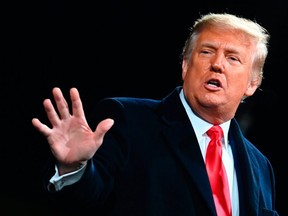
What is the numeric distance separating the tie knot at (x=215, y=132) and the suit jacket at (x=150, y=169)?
3.8 inches

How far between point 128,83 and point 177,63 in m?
0.26

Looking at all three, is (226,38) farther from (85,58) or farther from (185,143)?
(85,58)

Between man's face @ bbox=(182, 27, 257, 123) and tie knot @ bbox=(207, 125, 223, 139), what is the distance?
34 mm

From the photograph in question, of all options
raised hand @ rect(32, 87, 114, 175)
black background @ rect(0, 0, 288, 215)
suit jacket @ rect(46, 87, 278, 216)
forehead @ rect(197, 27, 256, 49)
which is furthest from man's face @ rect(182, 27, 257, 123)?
black background @ rect(0, 0, 288, 215)

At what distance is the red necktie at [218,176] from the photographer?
1477mm

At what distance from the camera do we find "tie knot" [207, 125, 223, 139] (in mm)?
1595

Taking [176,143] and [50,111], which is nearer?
[50,111]

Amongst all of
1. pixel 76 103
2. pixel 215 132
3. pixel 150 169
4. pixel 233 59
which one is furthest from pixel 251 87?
pixel 76 103

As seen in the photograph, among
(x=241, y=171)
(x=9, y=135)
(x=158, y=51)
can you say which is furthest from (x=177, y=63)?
(x=241, y=171)

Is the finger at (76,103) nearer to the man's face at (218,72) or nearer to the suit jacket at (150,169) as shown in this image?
the suit jacket at (150,169)

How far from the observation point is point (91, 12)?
2426 mm

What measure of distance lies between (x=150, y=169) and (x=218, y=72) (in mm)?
405

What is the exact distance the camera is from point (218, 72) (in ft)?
5.33

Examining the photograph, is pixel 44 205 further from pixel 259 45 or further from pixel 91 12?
pixel 259 45
